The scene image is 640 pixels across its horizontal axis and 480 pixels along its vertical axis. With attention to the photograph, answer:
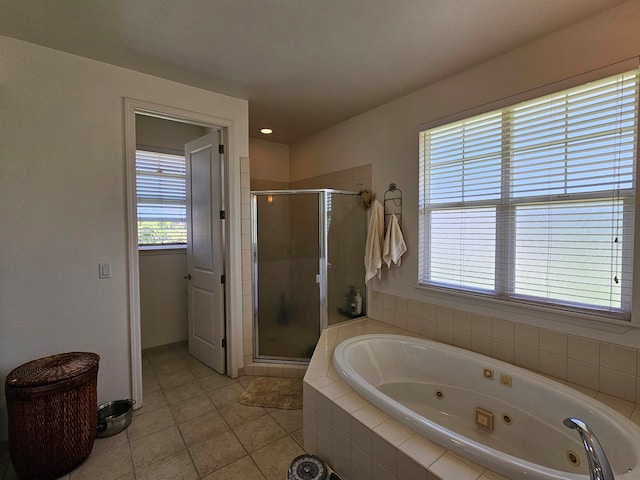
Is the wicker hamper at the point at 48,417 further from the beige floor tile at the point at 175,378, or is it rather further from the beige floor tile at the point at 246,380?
the beige floor tile at the point at 246,380

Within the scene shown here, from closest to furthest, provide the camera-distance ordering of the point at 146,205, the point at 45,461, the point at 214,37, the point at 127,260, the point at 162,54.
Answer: the point at 45,461 < the point at 214,37 < the point at 162,54 < the point at 127,260 < the point at 146,205

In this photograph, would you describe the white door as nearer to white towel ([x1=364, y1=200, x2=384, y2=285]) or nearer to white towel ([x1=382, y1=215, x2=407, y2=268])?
white towel ([x1=364, y1=200, x2=384, y2=285])

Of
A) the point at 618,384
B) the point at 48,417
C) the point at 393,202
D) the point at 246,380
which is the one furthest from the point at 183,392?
the point at 618,384

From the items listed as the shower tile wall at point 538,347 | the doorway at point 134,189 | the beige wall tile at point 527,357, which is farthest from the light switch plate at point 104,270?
the beige wall tile at point 527,357

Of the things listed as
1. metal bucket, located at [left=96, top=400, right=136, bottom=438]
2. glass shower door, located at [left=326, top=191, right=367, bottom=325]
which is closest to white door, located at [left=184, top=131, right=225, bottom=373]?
metal bucket, located at [left=96, top=400, right=136, bottom=438]

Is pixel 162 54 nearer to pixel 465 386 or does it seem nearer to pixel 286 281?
pixel 286 281

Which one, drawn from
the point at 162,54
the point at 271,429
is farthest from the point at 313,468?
the point at 162,54

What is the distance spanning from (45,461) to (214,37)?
2560 mm

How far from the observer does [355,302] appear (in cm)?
310

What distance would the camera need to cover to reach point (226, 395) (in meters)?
2.48

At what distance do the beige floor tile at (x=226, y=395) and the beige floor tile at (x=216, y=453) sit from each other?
1.27 ft

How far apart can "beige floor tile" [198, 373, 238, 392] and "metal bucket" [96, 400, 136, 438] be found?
56 cm

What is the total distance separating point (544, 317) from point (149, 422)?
278 cm

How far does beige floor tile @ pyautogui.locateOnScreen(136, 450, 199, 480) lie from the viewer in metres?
1.67
